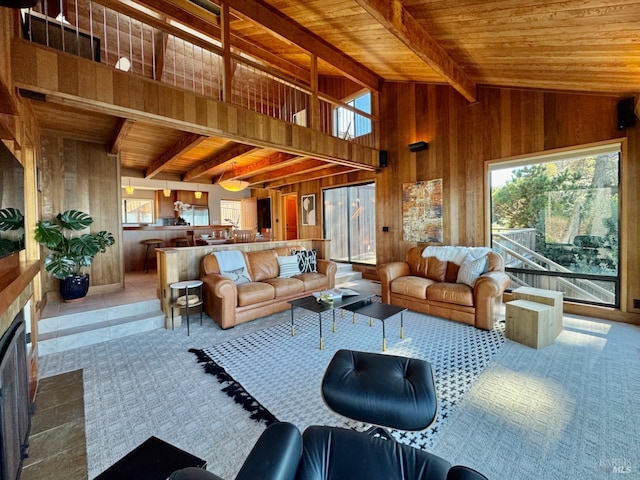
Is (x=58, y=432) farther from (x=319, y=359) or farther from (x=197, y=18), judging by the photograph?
(x=197, y=18)

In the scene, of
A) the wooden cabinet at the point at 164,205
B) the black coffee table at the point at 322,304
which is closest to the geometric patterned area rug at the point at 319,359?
the black coffee table at the point at 322,304

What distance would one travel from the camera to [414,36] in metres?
3.09

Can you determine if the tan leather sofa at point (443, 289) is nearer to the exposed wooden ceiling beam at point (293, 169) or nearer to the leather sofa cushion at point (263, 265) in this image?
the leather sofa cushion at point (263, 265)

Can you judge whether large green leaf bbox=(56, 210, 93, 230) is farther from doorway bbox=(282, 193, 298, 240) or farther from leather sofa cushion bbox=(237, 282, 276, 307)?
doorway bbox=(282, 193, 298, 240)

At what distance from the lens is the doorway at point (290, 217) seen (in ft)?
30.1

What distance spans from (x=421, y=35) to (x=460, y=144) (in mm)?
2262

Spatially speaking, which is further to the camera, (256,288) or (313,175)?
(313,175)

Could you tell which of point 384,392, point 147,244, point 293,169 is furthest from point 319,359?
point 147,244

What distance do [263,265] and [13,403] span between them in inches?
129

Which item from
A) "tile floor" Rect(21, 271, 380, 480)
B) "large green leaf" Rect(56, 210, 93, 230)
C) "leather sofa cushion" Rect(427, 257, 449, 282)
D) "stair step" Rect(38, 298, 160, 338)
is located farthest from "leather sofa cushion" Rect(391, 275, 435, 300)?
"large green leaf" Rect(56, 210, 93, 230)

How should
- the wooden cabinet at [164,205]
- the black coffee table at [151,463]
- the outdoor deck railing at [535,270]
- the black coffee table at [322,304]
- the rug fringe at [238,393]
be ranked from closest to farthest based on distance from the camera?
1. the black coffee table at [151,463]
2. the rug fringe at [238,393]
3. the black coffee table at [322,304]
4. the outdoor deck railing at [535,270]
5. the wooden cabinet at [164,205]

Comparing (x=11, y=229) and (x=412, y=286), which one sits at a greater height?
(x=11, y=229)

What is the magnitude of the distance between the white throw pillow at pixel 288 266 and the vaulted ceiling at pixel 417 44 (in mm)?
1931

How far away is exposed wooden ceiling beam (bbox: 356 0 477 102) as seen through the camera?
2682mm
